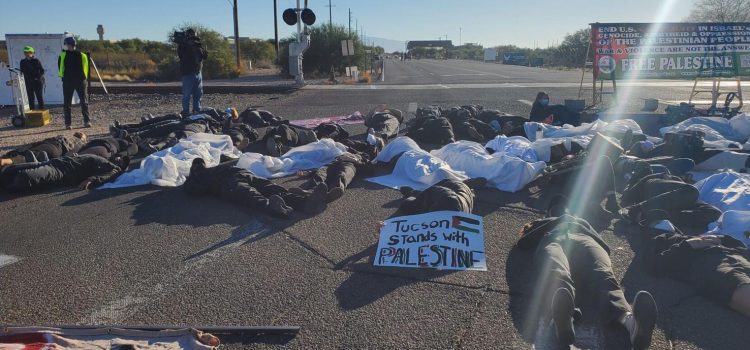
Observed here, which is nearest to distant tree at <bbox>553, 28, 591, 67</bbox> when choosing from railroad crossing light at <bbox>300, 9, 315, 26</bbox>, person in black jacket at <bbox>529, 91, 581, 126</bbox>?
railroad crossing light at <bbox>300, 9, 315, 26</bbox>

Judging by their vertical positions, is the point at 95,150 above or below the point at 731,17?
below

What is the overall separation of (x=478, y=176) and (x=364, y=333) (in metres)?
3.93

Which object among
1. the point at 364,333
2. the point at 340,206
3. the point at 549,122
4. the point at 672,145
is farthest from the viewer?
the point at 549,122

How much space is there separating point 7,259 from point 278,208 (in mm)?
2409

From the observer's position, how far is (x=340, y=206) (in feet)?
20.2

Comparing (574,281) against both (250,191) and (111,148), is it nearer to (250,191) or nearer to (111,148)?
(250,191)

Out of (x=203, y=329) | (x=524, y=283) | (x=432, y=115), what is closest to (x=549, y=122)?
(x=432, y=115)

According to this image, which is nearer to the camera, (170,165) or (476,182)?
(476,182)

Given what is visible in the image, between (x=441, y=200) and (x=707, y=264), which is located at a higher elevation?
(x=441, y=200)

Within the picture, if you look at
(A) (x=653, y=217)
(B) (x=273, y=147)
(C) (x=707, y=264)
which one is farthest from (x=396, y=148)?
(C) (x=707, y=264)

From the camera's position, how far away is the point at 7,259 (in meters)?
4.74

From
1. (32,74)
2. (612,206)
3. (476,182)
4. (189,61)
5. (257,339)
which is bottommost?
(257,339)

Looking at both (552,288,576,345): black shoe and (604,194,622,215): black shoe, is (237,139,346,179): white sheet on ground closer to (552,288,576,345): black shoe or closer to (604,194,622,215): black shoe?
(604,194,622,215): black shoe

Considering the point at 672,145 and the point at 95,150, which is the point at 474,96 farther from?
the point at 95,150
